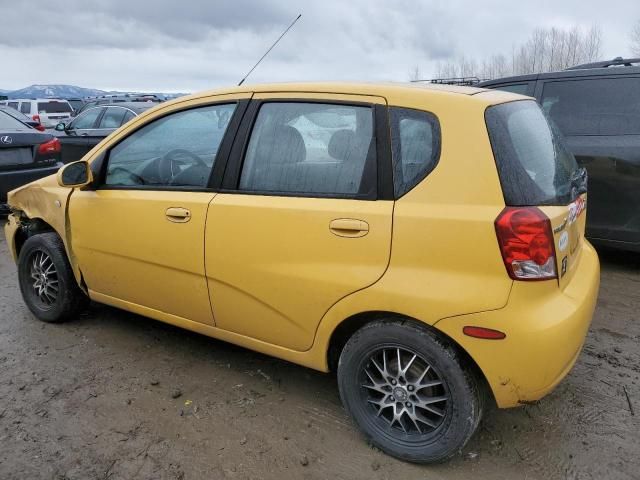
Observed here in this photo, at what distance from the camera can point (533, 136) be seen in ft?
8.29

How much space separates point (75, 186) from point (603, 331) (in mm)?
3570

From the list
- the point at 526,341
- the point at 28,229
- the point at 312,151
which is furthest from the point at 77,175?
the point at 526,341

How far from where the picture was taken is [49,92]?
40500 millimetres

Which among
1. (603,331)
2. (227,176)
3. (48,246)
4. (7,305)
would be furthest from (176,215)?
(603,331)

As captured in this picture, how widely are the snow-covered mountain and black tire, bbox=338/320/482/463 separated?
39.0 meters

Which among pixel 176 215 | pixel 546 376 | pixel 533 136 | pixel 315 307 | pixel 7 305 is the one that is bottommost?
pixel 7 305

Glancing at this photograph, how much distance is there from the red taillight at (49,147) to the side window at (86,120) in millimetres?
2815

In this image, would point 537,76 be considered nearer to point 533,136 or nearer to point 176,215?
point 533,136

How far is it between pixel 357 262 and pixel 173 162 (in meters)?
1.38

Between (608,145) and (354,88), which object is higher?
(354,88)

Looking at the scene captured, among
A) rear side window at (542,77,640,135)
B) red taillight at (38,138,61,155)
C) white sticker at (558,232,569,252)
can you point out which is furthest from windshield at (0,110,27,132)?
white sticker at (558,232,569,252)

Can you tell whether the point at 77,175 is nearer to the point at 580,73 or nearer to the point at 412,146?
the point at 412,146

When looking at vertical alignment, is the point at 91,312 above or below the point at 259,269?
below

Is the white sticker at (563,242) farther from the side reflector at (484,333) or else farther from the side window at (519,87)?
the side window at (519,87)
